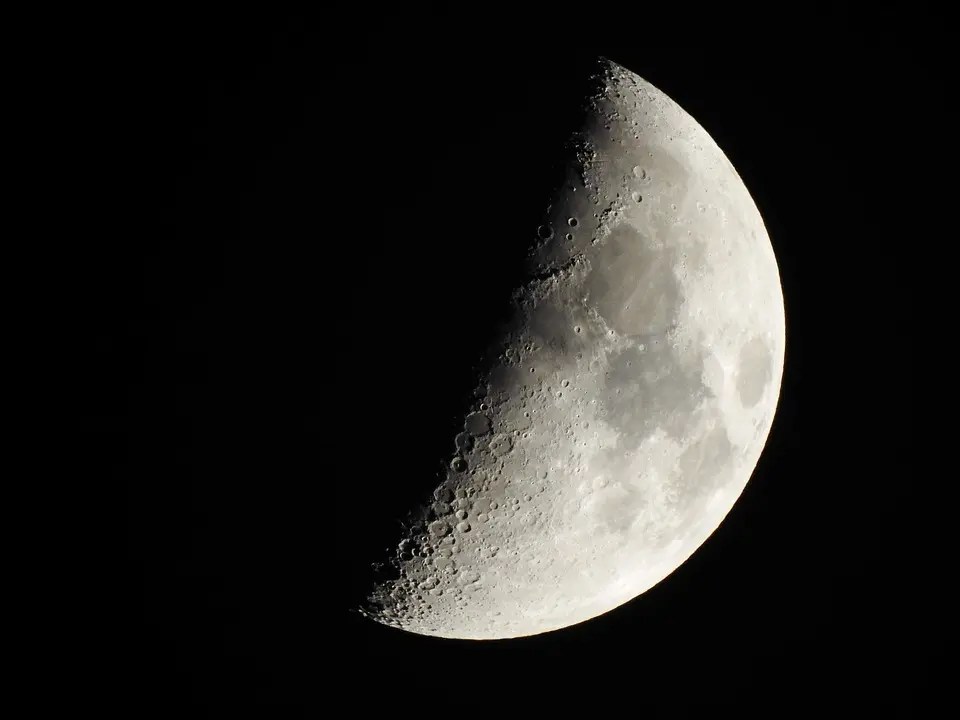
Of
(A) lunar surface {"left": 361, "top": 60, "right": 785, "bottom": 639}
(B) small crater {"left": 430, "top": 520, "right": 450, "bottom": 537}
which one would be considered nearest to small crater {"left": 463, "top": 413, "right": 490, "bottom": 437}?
(A) lunar surface {"left": 361, "top": 60, "right": 785, "bottom": 639}

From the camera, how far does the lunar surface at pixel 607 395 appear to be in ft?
8.27

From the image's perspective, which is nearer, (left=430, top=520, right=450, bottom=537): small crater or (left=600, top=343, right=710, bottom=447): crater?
(left=600, top=343, right=710, bottom=447): crater

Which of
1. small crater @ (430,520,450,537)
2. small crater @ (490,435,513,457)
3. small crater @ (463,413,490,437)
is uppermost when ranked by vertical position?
small crater @ (463,413,490,437)

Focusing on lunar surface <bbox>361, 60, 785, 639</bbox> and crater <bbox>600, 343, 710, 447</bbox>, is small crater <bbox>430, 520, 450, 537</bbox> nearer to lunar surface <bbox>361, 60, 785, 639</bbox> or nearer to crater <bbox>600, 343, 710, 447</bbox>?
lunar surface <bbox>361, 60, 785, 639</bbox>

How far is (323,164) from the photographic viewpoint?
8.03 feet

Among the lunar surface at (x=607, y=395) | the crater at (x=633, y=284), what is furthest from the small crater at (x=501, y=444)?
the crater at (x=633, y=284)

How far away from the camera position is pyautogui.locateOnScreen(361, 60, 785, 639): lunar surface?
8.27 ft

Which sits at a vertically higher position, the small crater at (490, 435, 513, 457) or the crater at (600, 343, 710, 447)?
the crater at (600, 343, 710, 447)

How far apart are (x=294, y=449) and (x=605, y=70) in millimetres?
1921

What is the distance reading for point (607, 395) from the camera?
255 cm

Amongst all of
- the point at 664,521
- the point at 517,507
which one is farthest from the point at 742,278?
the point at 517,507

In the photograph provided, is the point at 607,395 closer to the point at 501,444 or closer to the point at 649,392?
the point at 649,392

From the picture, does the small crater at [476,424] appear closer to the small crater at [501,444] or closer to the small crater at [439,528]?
the small crater at [501,444]

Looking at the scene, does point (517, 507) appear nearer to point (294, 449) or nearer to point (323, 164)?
point (294, 449)
